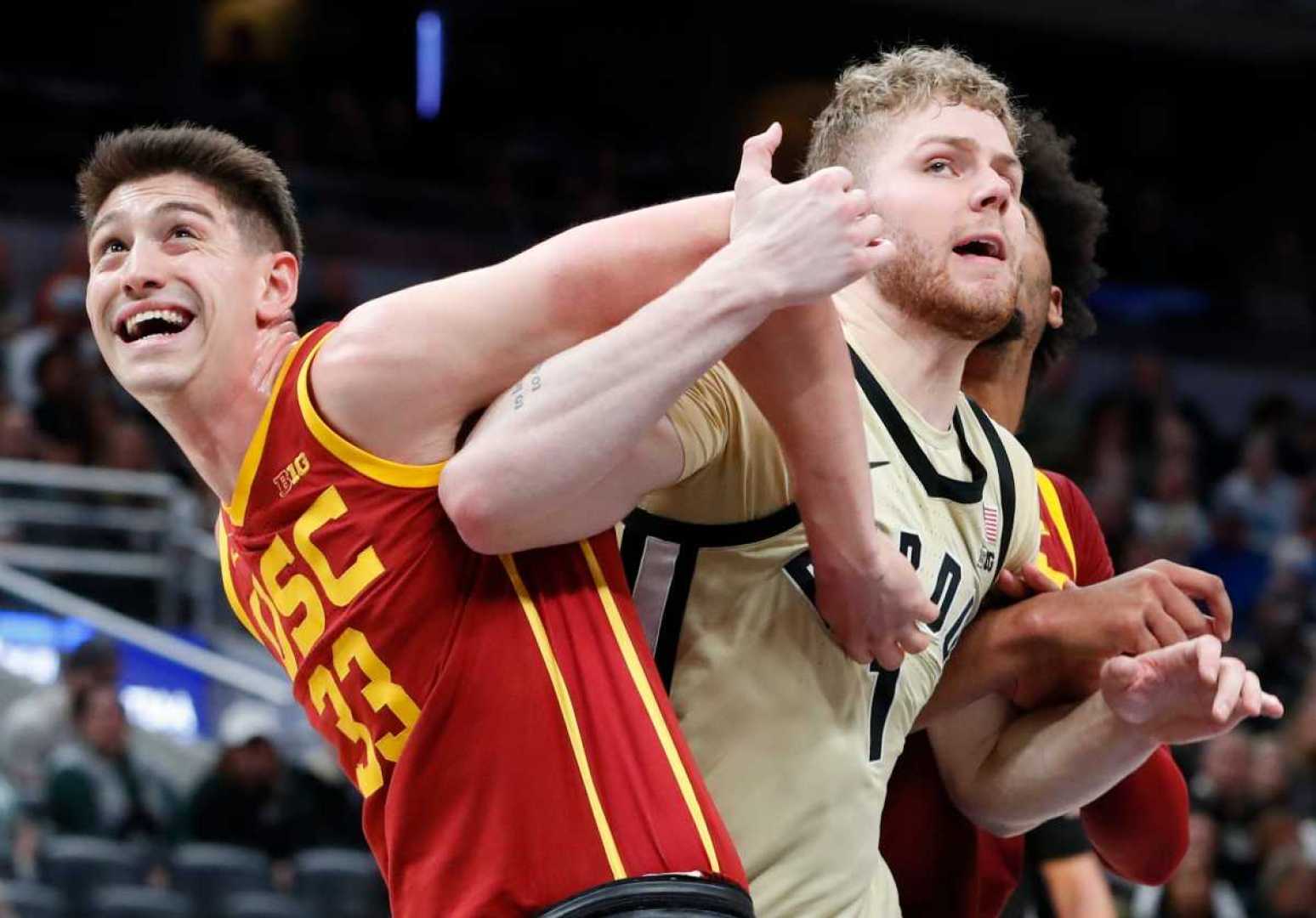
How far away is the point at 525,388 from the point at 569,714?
1.34 ft

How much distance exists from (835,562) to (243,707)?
6.29 m

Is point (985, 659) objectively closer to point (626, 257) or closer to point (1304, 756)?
point (626, 257)

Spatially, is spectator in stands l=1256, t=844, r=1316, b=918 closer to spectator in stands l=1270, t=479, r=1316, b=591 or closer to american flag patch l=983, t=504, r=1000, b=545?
spectator in stands l=1270, t=479, r=1316, b=591

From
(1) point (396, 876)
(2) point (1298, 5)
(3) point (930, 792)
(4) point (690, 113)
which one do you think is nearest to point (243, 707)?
(3) point (930, 792)

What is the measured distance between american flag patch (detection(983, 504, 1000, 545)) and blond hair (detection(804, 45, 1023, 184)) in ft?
1.76

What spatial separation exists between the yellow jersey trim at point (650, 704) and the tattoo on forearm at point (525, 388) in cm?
26

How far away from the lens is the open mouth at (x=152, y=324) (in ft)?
8.94

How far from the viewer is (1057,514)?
3.80 metres

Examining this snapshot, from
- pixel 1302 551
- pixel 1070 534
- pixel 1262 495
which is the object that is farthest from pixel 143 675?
pixel 1262 495

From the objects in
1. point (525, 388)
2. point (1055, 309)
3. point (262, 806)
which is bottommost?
point (262, 806)

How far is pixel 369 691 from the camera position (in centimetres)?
265

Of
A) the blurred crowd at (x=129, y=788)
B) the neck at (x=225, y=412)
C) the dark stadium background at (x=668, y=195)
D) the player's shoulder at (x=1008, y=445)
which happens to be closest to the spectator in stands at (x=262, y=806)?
the blurred crowd at (x=129, y=788)

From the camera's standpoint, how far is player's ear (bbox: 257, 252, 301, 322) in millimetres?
2820

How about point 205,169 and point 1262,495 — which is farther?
point 1262,495
